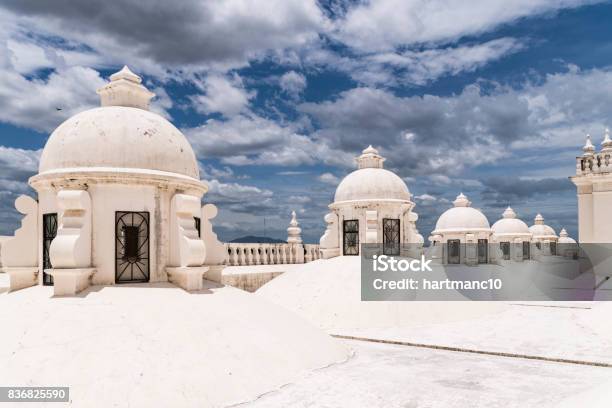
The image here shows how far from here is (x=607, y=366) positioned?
13.7 m

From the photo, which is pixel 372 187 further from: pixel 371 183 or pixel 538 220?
pixel 538 220

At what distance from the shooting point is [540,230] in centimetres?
5309

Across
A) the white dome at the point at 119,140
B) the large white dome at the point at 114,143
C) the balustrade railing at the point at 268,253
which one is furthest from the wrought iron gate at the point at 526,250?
the large white dome at the point at 114,143

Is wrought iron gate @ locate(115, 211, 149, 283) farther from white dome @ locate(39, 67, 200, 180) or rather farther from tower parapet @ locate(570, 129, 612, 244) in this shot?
tower parapet @ locate(570, 129, 612, 244)

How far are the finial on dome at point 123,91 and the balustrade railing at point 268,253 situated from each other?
12.3 metres

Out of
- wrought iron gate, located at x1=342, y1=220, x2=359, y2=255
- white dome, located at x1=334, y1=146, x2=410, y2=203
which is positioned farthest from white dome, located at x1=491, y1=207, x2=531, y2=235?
wrought iron gate, located at x1=342, y1=220, x2=359, y2=255

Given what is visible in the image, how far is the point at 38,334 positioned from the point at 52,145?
5.00 m

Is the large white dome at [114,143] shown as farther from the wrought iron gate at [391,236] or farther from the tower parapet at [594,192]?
the tower parapet at [594,192]

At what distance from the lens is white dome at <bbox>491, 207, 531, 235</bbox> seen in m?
43.2

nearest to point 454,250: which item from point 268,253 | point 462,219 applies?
point 462,219

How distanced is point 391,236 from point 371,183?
101 inches

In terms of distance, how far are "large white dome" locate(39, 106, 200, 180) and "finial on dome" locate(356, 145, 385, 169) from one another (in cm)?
1299

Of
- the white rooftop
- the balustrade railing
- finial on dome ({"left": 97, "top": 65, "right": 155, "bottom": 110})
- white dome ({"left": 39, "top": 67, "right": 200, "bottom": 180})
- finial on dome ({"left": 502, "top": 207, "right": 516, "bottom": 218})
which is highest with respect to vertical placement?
finial on dome ({"left": 97, "top": 65, "right": 155, "bottom": 110})

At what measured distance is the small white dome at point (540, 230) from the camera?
52188 millimetres
